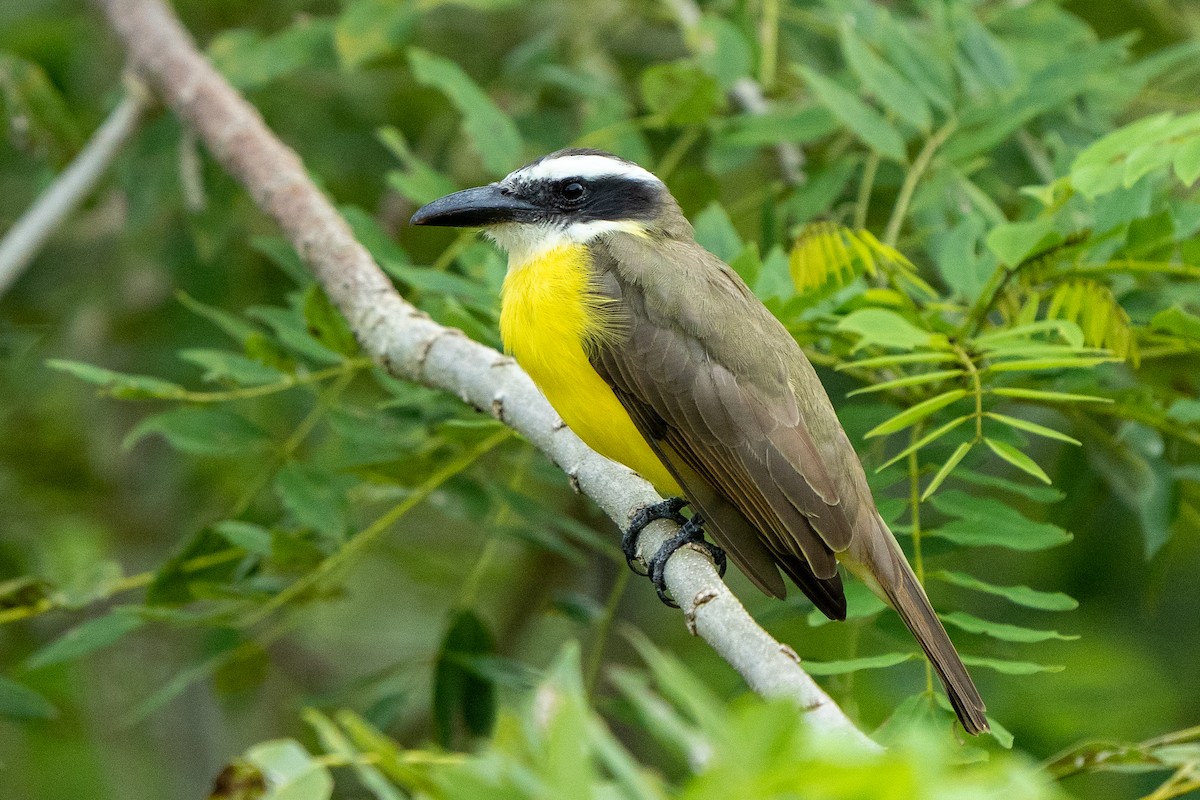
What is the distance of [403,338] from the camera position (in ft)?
10.2

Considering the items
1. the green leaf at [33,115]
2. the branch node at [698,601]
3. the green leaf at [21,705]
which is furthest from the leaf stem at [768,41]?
the green leaf at [21,705]

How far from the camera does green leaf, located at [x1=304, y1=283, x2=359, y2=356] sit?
3197 millimetres

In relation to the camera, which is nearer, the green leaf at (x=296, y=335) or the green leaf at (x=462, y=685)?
the green leaf at (x=296, y=335)

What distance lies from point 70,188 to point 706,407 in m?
2.22

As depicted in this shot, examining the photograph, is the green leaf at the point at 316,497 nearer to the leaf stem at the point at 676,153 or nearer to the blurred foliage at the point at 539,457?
the blurred foliage at the point at 539,457

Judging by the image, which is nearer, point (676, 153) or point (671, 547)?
point (671, 547)

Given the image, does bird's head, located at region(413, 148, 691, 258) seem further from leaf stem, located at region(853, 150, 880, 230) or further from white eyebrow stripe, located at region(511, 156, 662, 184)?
leaf stem, located at region(853, 150, 880, 230)

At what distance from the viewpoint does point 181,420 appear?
328 centimetres

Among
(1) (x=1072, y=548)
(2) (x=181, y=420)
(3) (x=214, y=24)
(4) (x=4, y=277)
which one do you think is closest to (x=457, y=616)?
(2) (x=181, y=420)

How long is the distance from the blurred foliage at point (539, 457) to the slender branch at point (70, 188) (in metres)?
0.14

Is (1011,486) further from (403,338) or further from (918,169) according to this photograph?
(403,338)

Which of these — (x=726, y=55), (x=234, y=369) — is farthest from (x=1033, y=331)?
(x=234, y=369)

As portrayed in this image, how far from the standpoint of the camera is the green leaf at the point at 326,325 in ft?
10.5

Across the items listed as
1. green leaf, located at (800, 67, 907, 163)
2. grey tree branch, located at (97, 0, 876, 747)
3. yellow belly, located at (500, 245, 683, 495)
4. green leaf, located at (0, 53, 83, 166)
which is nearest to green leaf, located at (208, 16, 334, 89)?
grey tree branch, located at (97, 0, 876, 747)
